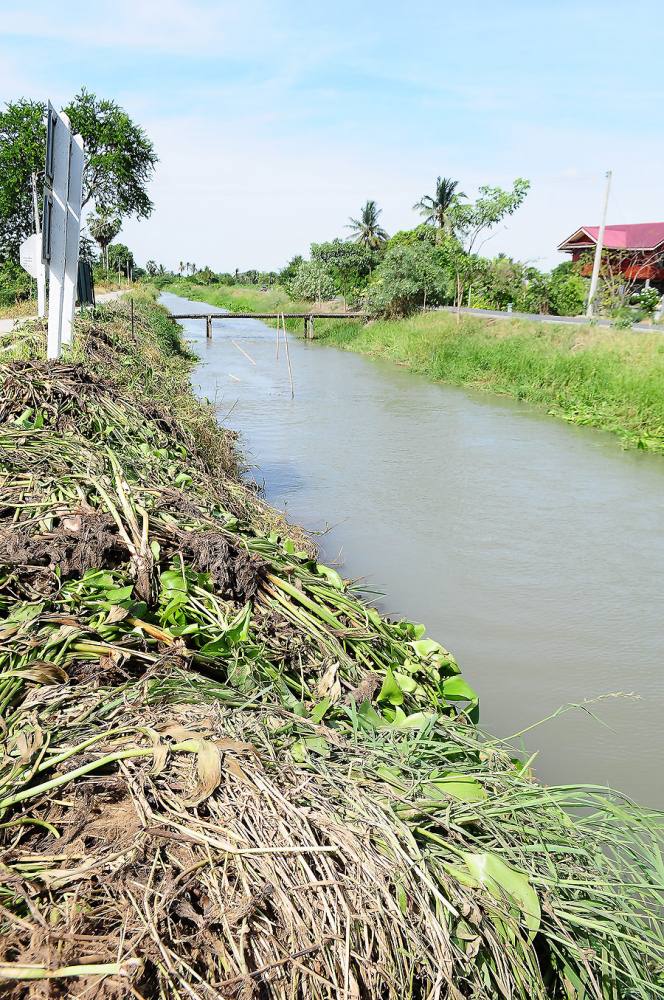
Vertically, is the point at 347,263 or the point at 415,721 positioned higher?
the point at 347,263

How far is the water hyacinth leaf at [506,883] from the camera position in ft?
4.99

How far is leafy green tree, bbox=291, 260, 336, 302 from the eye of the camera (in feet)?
117

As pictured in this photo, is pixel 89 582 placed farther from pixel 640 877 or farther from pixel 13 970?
pixel 640 877

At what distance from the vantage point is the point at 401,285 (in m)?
25.7

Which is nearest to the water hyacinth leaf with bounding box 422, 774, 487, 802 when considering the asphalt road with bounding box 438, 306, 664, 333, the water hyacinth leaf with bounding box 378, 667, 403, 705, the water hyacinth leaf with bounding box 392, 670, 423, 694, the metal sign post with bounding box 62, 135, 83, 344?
the water hyacinth leaf with bounding box 378, 667, 403, 705

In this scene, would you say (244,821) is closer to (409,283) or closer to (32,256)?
(32,256)

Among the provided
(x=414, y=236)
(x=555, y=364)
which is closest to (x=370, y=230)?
(x=414, y=236)

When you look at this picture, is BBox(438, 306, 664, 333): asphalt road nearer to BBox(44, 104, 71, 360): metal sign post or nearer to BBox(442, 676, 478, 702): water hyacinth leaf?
BBox(44, 104, 71, 360): metal sign post

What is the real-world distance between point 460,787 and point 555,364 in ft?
47.7

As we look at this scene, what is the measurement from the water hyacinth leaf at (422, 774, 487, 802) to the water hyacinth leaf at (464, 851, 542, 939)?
20 centimetres

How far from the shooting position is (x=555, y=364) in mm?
15305

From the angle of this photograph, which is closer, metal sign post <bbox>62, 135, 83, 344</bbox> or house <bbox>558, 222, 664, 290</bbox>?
metal sign post <bbox>62, 135, 83, 344</bbox>

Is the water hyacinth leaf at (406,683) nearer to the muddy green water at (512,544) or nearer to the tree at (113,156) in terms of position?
the muddy green water at (512,544)

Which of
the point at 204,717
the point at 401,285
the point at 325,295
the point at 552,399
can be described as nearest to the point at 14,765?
the point at 204,717
